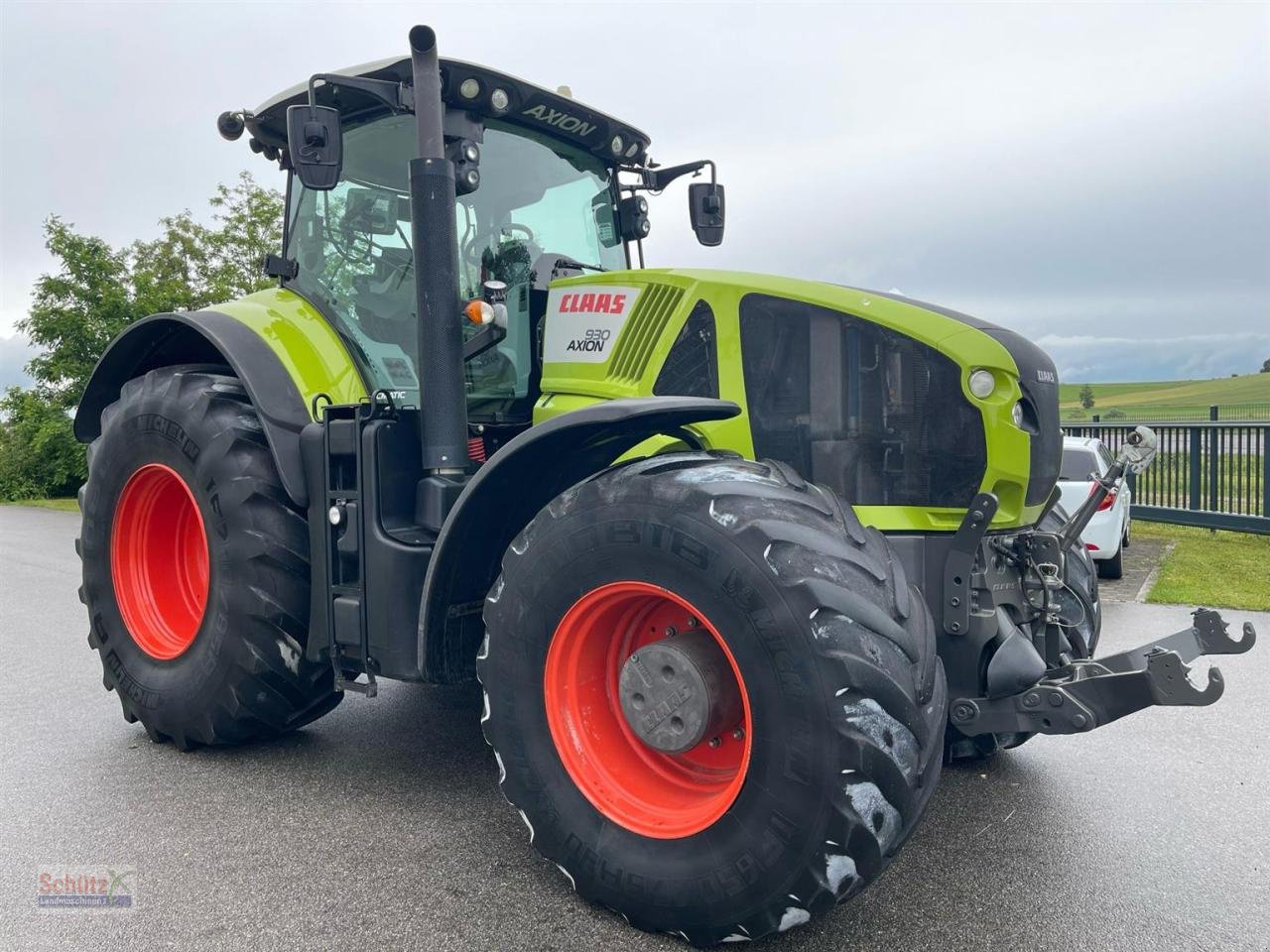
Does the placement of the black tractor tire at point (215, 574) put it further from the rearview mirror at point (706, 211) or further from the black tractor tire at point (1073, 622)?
the black tractor tire at point (1073, 622)

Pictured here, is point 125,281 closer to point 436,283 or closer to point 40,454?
point 40,454

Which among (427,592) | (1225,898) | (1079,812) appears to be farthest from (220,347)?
(1225,898)

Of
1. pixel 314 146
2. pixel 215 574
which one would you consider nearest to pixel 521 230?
pixel 314 146

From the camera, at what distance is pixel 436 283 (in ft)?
11.5

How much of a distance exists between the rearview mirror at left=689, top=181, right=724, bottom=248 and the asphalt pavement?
8.24 feet

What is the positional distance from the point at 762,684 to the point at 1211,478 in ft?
34.2

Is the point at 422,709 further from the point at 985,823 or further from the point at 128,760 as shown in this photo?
the point at 985,823

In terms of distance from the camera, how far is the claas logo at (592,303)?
3.57 metres

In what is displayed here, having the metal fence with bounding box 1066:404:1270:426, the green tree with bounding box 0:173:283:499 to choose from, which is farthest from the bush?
the metal fence with bounding box 1066:404:1270:426

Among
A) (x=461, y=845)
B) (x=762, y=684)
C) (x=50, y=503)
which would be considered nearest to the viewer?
(x=762, y=684)

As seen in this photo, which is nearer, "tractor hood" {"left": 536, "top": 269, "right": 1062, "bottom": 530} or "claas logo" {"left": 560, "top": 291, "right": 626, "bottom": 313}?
"tractor hood" {"left": 536, "top": 269, "right": 1062, "bottom": 530}

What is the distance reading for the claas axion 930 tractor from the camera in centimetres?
251

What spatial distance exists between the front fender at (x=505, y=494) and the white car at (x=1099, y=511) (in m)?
6.23

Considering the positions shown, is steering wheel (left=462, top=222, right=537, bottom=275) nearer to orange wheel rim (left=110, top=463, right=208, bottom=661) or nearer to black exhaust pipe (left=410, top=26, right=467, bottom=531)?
black exhaust pipe (left=410, top=26, right=467, bottom=531)
